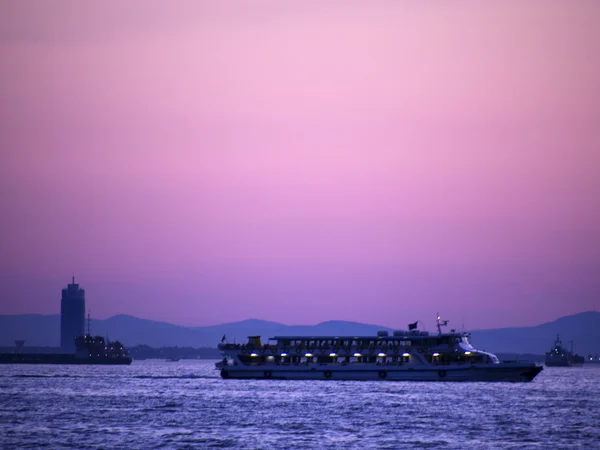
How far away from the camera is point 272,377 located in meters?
135

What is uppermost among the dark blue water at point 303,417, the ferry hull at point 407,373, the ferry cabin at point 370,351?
the ferry cabin at point 370,351

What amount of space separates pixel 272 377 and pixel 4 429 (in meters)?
62.2

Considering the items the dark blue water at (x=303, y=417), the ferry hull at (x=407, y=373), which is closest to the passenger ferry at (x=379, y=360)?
the ferry hull at (x=407, y=373)

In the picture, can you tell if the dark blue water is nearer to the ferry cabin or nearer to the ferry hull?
the ferry hull

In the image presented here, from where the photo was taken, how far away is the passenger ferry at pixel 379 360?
12875cm

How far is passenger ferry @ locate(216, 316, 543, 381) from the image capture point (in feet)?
422

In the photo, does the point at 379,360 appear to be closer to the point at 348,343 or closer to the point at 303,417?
the point at 348,343

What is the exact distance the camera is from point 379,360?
436ft

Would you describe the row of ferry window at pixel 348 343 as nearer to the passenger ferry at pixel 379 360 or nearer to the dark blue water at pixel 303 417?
the passenger ferry at pixel 379 360

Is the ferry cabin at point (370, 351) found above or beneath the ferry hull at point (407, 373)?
above

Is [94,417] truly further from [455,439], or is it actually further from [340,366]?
[340,366]

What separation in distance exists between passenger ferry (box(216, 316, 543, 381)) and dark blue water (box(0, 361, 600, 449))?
316 cm

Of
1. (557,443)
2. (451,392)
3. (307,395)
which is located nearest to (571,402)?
(451,392)

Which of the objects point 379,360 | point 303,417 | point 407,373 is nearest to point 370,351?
point 379,360
